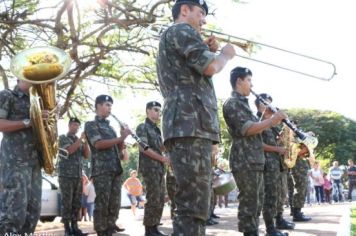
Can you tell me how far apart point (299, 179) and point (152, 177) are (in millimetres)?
3130

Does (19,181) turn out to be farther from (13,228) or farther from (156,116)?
(156,116)

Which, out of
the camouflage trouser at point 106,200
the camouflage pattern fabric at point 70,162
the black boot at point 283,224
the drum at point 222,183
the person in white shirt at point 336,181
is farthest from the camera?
the person in white shirt at point 336,181

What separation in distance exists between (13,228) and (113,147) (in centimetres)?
248

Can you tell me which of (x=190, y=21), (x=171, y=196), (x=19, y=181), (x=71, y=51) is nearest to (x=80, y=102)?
(x=71, y=51)

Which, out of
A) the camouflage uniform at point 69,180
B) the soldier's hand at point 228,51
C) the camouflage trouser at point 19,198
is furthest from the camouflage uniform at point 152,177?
the soldier's hand at point 228,51

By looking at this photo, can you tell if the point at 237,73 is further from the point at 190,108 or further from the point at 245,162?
the point at 190,108

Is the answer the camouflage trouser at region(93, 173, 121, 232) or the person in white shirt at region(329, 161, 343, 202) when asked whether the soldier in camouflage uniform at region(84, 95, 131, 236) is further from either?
the person in white shirt at region(329, 161, 343, 202)

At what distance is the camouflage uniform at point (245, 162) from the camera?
535 cm

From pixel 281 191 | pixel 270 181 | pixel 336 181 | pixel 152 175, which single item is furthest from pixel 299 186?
pixel 336 181

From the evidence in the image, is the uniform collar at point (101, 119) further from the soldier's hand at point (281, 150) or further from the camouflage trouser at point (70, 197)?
the soldier's hand at point (281, 150)

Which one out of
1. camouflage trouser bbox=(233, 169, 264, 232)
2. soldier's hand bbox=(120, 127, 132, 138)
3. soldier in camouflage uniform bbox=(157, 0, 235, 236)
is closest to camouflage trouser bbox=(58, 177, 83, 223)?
soldier's hand bbox=(120, 127, 132, 138)

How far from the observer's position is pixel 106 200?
659cm

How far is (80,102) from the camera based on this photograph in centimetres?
1478

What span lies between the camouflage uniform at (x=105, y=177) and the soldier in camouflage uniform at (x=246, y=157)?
1870 millimetres
